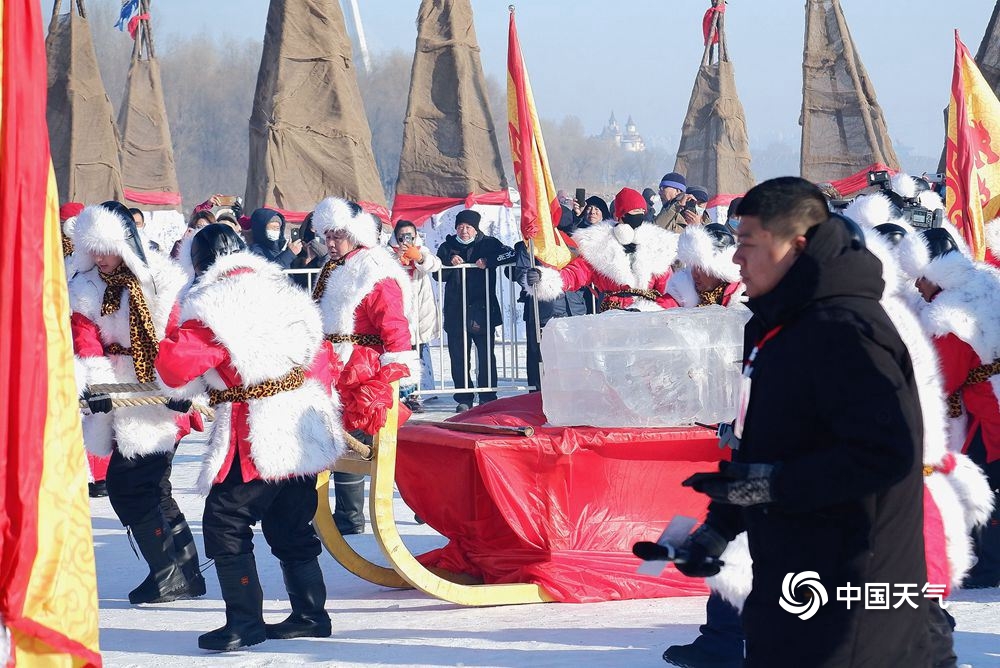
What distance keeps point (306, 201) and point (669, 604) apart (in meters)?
10.7

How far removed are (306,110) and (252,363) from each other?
1113 cm

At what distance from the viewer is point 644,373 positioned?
580 centimetres

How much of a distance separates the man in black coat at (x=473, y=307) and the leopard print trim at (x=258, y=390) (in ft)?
21.1

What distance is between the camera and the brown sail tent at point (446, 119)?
56.1ft

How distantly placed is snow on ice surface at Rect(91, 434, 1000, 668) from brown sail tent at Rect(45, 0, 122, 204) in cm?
1200

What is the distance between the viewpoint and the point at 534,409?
6.19 m

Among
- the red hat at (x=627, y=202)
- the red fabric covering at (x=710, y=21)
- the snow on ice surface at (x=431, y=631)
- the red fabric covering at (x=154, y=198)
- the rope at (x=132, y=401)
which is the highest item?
the red fabric covering at (x=710, y=21)

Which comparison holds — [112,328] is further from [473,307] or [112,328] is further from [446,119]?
[446,119]

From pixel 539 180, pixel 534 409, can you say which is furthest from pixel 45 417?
pixel 539 180

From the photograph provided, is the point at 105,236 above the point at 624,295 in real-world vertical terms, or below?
above

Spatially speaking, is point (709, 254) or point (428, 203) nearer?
point (709, 254)

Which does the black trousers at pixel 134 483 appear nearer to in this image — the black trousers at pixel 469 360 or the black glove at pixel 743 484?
the black glove at pixel 743 484

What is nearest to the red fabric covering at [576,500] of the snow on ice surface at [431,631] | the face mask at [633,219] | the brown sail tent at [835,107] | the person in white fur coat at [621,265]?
the snow on ice surface at [431,631]

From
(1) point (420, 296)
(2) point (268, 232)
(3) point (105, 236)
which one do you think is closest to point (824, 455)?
(3) point (105, 236)
